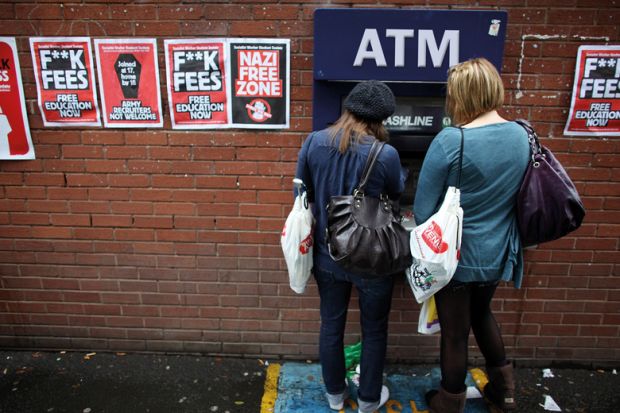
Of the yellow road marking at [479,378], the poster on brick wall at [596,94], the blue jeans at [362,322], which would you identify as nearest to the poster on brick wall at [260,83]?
the blue jeans at [362,322]

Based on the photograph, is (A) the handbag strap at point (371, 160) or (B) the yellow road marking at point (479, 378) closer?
(A) the handbag strap at point (371, 160)

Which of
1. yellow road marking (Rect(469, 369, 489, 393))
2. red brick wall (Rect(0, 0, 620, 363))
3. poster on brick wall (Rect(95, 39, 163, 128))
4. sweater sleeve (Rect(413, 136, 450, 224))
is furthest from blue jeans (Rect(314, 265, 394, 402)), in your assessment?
poster on brick wall (Rect(95, 39, 163, 128))

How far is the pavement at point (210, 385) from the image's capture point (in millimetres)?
2656

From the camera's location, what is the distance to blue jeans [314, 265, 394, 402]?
2.24 metres

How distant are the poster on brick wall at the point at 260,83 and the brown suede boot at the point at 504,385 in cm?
185

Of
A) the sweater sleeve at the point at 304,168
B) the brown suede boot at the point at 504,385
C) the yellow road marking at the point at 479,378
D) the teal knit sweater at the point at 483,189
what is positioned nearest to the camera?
the teal knit sweater at the point at 483,189

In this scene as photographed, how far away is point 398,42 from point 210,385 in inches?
91.6

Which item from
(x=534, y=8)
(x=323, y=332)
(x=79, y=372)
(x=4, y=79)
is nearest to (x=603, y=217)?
(x=534, y=8)

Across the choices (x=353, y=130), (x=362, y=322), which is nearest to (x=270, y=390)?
(x=362, y=322)

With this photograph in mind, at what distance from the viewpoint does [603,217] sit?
282 centimetres

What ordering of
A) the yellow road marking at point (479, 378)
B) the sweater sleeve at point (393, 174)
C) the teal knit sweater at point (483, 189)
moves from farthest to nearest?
the yellow road marking at point (479, 378) < the sweater sleeve at point (393, 174) < the teal knit sweater at point (483, 189)

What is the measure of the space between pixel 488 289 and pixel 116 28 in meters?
2.54

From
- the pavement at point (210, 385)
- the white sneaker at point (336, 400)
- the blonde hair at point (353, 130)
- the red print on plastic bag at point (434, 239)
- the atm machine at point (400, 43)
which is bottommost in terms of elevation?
the pavement at point (210, 385)

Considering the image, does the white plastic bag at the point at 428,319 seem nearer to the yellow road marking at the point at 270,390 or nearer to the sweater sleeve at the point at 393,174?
the sweater sleeve at the point at 393,174
